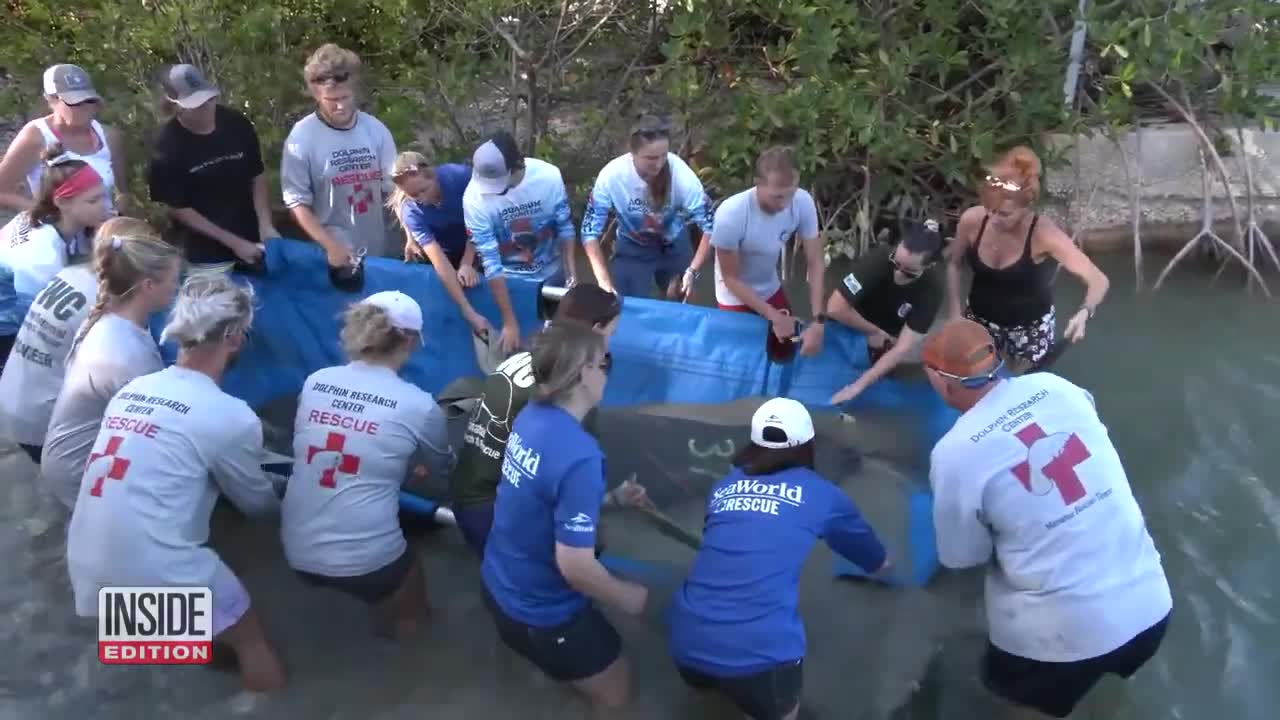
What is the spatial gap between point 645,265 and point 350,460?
7.28 ft

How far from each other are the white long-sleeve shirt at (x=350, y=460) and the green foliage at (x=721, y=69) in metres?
4.24

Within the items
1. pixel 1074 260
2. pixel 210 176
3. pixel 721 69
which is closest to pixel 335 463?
pixel 210 176

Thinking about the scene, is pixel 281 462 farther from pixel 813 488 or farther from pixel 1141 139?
pixel 1141 139

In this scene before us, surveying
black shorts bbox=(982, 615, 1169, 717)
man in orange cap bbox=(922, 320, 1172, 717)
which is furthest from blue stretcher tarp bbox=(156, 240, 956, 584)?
man in orange cap bbox=(922, 320, 1172, 717)

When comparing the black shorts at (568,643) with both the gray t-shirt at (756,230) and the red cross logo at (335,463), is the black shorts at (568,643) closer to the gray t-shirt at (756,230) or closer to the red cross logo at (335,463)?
the red cross logo at (335,463)

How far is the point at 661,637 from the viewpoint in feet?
12.9

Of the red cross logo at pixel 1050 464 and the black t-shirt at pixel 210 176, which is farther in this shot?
the black t-shirt at pixel 210 176

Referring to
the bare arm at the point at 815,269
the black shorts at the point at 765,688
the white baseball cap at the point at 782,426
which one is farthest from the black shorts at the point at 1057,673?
the bare arm at the point at 815,269

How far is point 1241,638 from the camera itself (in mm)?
3951

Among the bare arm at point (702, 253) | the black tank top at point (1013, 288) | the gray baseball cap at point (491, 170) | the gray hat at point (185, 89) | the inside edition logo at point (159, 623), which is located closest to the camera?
the inside edition logo at point (159, 623)

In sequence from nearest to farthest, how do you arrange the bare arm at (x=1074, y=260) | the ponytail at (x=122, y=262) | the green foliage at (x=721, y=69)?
the ponytail at (x=122, y=262), the bare arm at (x=1074, y=260), the green foliage at (x=721, y=69)

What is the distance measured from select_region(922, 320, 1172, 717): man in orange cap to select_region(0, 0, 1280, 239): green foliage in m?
3.90

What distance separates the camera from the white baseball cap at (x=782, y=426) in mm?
3037

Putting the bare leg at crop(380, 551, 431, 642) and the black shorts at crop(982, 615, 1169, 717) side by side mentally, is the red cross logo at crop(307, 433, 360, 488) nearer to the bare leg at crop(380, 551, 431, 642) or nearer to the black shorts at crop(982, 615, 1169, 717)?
the bare leg at crop(380, 551, 431, 642)
